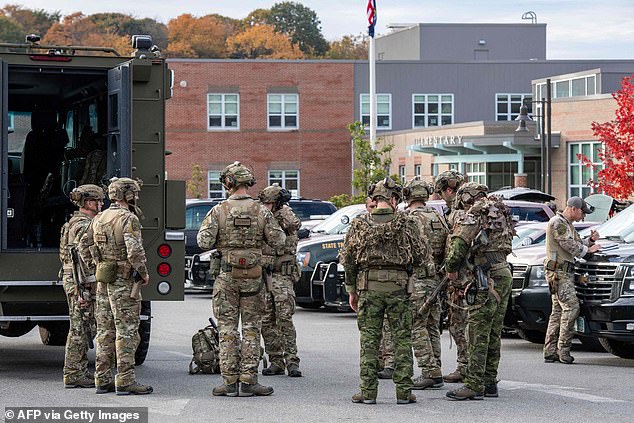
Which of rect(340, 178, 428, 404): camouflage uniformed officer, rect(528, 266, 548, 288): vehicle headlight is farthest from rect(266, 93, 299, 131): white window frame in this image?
rect(340, 178, 428, 404): camouflage uniformed officer

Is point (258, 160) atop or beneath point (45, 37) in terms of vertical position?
beneath

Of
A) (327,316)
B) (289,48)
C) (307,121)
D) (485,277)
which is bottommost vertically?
(327,316)

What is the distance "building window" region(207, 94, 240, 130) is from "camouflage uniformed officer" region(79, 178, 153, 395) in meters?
47.6

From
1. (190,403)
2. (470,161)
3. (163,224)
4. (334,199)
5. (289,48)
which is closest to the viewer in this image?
(190,403)

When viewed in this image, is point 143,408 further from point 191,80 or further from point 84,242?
point 191,80

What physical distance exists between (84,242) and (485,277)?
3.59 metres

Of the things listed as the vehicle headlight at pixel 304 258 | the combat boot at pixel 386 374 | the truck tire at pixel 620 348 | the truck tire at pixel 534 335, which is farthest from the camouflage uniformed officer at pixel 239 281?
the vehicle headlight at pixel 304 258

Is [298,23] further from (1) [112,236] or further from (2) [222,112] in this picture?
(1) [112,236]

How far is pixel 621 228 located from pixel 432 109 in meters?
46.4

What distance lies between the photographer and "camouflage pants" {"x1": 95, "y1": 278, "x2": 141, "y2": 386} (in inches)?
422

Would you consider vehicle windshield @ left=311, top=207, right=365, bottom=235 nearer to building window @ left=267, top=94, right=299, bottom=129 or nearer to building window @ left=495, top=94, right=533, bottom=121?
building window @ left=267, top=94, right=299, bottom=129

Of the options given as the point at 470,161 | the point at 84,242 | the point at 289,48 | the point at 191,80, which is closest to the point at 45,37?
the point at 289,48

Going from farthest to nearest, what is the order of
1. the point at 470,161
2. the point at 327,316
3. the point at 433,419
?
the point at 470,161, the point at 327,316, the point at 433,419

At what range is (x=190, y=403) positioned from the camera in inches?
408
